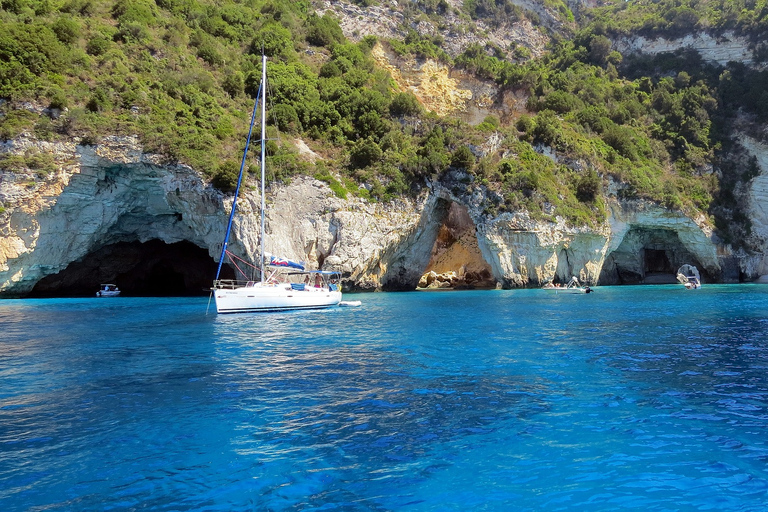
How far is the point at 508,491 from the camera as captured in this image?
221 inches

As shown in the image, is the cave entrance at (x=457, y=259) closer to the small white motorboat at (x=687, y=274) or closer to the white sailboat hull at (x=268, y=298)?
the small white motorboat at (x=687, y=274)

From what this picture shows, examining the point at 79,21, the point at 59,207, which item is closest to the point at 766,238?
the point at 59,207

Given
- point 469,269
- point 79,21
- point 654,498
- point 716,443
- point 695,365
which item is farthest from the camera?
point 469,269

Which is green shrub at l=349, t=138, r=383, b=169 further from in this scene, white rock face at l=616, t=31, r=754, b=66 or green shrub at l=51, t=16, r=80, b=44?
white rock face at l=616, t=31, r=754, b=66

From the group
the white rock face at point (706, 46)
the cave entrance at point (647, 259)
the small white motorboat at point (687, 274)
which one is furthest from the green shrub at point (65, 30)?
the white rock face at point (706, 46)

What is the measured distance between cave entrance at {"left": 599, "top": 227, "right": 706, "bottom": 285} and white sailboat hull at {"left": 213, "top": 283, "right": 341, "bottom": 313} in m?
36.7

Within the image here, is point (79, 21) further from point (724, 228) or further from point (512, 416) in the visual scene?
point (724, 228)

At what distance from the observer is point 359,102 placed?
153 ft

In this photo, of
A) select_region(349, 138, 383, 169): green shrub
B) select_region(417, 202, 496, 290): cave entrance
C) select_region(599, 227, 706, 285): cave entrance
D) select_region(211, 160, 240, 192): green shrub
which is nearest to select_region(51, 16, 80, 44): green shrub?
select_region(211, 160, 240, 192): green shrub

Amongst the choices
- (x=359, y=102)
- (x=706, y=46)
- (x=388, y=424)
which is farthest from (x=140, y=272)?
(x=706, y=46)

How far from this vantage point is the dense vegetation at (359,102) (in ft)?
115

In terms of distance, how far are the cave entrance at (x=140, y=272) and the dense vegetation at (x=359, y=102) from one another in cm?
1268

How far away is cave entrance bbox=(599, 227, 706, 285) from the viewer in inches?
2021

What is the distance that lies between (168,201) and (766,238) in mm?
54845
